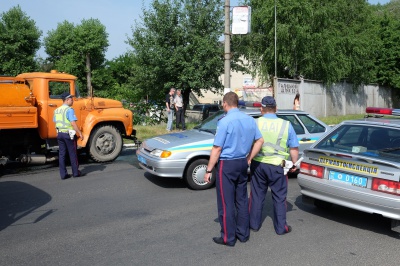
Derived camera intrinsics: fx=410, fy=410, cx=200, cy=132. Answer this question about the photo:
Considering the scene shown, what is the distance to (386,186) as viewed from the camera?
4.82 metres

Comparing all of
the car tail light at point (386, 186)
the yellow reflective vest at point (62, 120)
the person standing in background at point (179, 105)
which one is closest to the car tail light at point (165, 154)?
the yellow reflective vest at point (62, 120)

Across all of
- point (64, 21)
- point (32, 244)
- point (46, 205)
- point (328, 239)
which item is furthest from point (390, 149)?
point (64, 21)

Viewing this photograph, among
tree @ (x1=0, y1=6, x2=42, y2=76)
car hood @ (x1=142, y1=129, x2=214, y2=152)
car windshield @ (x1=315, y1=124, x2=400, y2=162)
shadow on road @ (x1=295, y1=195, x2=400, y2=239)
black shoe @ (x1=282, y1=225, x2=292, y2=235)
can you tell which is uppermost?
tree @ (x1=0, y1=6, x2=42, y2=76)

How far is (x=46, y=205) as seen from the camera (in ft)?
21.0

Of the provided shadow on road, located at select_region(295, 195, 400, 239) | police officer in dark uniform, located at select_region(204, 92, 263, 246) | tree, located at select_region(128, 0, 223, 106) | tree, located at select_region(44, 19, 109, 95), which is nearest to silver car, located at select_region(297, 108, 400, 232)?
shadow on road, located at select_region(295, 195, 400, 239)

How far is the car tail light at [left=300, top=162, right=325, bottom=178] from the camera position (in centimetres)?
552

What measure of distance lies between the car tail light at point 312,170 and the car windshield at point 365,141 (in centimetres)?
32

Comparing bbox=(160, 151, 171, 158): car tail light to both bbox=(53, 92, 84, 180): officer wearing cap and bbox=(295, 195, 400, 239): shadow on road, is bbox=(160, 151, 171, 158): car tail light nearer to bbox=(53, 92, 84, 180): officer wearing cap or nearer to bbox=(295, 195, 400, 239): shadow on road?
bbox=(53, 92, 84, 180): officer wearing cap

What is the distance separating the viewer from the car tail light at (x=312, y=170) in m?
5.52

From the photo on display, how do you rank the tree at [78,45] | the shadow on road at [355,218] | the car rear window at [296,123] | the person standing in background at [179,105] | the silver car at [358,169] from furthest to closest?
the tree at [78,45]
the person standing in background at [179,105]
the car rear window at [296,123]
the shadow on road at [355,218]
the silver car at [358,169]

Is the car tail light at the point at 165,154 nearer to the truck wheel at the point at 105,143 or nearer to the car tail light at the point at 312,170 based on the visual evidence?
the car tail light at the point at 312,170

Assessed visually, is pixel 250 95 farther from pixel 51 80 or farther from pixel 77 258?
pixel 77 258

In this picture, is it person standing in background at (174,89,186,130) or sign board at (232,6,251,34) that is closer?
sign board at (232,6,251,34)

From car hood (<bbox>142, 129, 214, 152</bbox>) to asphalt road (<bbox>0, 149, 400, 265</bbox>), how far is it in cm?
77
